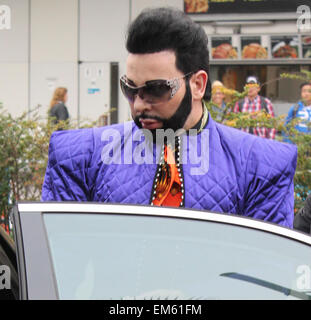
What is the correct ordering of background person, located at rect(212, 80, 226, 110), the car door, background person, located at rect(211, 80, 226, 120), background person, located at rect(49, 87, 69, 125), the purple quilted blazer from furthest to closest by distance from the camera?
background person, located at rect(49, 87, 69, 125) → background person, located at rect(212, 80, 226, 110) → background person, located at rect(211, 80, 226, 120) → the purple quilted blazer → the car door

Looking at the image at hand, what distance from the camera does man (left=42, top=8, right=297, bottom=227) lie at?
7.07 ft

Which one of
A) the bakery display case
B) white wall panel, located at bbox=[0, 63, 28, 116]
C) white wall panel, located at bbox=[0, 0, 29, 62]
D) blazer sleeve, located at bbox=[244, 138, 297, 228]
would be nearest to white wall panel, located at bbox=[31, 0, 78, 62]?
white wall panel, located at bbox=[0, 0, 29, 62]

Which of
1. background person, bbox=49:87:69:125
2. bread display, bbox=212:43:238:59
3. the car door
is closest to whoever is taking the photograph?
the car door

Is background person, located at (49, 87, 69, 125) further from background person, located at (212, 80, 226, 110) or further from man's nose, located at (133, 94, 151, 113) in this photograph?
man's nose, located at (133, 94, 151, 113)

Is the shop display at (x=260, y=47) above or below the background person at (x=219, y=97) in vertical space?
above

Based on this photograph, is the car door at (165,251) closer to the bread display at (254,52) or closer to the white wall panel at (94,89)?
the bread display at (254,52)

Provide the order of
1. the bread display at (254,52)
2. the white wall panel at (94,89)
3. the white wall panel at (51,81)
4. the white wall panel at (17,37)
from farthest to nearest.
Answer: the white wall panel at (17,37), the white wall panel at (51,81), the white wall panel at (94,89), the bread display at (254,52)

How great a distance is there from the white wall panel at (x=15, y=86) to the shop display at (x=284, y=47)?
17.7 feet

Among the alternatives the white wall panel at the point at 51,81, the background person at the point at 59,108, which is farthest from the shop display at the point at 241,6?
the background person at the point at 59,108

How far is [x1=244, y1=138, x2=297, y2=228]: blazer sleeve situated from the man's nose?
39 cm

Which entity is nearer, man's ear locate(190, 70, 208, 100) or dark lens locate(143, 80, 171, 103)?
dark lens locate(143, 80, 171, 103)

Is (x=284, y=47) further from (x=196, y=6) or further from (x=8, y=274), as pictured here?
(x=8, y=274)

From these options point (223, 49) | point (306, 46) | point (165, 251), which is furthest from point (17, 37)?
point (165, 251)

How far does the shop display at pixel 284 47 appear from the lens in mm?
12164
